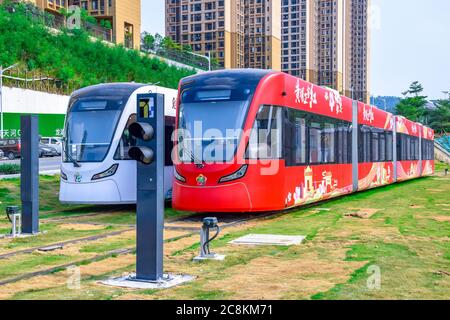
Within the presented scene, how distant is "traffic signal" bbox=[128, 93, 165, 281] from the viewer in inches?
314

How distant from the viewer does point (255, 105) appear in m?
14.5

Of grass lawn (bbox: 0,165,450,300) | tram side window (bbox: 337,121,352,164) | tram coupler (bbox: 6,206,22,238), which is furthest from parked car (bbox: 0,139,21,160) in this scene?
tram coupler (bbox: 6,206,22,238)

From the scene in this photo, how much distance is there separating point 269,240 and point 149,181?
4.05 metres

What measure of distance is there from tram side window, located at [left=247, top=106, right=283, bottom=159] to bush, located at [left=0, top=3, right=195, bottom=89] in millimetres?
46947

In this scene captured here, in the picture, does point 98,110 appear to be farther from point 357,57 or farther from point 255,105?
point 357,57

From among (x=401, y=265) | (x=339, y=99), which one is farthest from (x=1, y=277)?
(x=339, y=99)

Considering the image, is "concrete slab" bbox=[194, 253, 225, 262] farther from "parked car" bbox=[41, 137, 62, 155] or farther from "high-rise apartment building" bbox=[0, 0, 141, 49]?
"high-rise apartment building" bbox=[0, 0, 141, 49]

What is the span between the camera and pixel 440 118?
116625 millimetres

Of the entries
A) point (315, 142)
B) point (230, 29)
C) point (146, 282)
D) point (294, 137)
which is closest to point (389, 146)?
point (315, 142)

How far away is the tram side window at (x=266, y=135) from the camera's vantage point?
14.5 metres

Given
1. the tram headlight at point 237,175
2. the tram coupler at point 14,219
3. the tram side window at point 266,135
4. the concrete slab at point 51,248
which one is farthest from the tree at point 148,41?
the concrete slab at point 51,248

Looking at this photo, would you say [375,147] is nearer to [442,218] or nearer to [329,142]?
[329,142]

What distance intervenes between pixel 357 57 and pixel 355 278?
563 ft

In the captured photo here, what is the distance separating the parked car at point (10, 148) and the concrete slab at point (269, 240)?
35.7 metres
